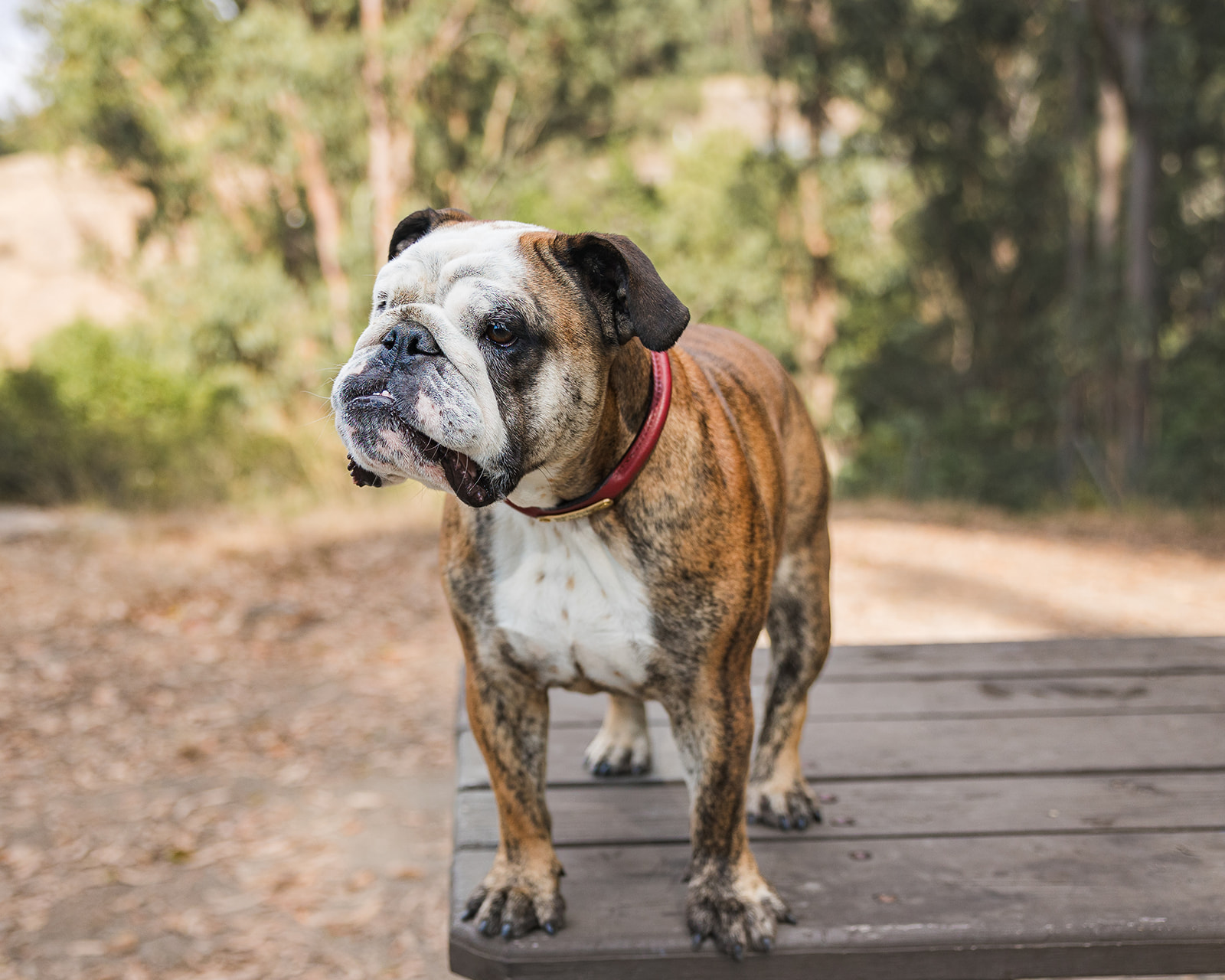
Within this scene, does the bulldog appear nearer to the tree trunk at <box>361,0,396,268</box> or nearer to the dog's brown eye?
the dog's brown eye

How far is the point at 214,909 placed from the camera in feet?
13.6

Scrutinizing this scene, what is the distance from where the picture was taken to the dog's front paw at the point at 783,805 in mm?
2732

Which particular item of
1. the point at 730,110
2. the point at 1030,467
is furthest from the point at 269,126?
the point at 730,110

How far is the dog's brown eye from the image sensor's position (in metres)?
1.85

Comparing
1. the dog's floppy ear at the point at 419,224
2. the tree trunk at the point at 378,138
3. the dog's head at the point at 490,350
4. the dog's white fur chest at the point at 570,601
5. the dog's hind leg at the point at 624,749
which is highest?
the tree trunk at the point at 378,138

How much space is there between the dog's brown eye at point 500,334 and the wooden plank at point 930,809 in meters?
1.40

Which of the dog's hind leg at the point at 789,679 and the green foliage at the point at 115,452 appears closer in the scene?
the dog's hind leg at the point at 789,679

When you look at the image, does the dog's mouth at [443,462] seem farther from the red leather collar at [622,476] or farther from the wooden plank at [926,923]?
the wooden plank at [926,923]

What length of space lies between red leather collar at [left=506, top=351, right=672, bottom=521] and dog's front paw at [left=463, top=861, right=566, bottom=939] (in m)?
0.85

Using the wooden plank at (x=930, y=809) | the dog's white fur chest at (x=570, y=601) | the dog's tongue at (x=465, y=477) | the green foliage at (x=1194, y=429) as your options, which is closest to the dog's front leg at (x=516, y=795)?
the dog's white fur chest at (x=570, y=601)

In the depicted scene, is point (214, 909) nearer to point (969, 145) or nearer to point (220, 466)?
point (220, 466)

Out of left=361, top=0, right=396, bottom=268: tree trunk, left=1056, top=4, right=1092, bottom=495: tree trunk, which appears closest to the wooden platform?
left=1056, top=4, right=1092, bottom=495: tree trunk

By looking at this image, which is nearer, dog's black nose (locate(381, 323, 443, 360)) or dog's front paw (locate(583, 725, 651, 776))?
dog's black nose (locate(381, 323, 443, 360))

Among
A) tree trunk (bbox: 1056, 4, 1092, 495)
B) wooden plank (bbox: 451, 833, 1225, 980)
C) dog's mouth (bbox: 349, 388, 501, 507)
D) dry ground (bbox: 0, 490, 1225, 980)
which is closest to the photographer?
dog's mouth (bbox: 349, 388, 501, 507)
